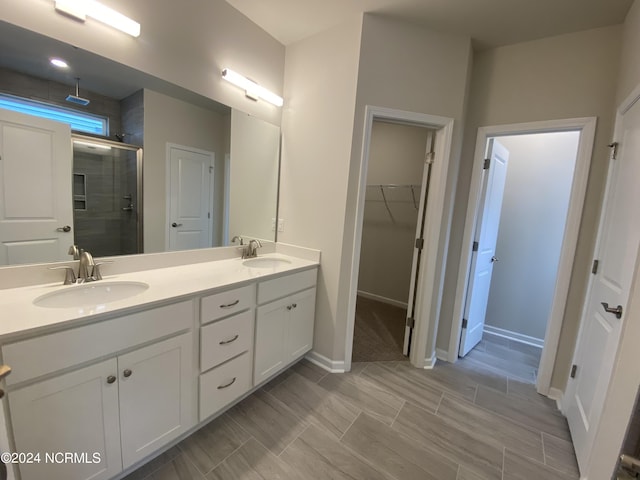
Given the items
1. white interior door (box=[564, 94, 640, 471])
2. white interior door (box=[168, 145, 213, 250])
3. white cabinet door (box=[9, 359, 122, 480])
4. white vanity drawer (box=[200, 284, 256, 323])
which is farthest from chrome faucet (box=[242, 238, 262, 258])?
white interior door (box=[564, 94, 640, 471])

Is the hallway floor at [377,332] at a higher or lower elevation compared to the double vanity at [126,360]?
lower

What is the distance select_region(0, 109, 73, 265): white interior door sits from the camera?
123 cm

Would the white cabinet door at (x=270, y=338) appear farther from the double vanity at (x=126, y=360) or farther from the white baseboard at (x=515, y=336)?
the white baseboard at (x=515, y=336)

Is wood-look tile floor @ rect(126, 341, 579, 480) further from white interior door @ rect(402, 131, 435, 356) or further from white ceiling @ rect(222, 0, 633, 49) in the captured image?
white ceiling @ rect(222, 0, 633, 49)

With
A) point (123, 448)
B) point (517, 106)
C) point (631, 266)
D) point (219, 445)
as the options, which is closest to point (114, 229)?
point (123, 448)

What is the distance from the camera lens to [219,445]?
1.51 metres

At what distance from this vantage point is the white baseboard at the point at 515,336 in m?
2.94

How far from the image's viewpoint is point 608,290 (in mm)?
1525

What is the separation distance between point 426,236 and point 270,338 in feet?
4.78

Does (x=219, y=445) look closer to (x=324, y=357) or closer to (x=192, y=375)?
→ (x=192, y=375)

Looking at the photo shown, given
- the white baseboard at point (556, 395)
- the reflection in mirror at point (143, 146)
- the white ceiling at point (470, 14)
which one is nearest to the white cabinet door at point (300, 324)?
the reflection in mirror at point (143, 146)

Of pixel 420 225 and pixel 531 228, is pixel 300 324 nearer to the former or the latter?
pixel 420 225

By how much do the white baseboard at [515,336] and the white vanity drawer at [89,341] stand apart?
3.28 meters

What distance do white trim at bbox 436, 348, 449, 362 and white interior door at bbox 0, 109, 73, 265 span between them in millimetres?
2824
